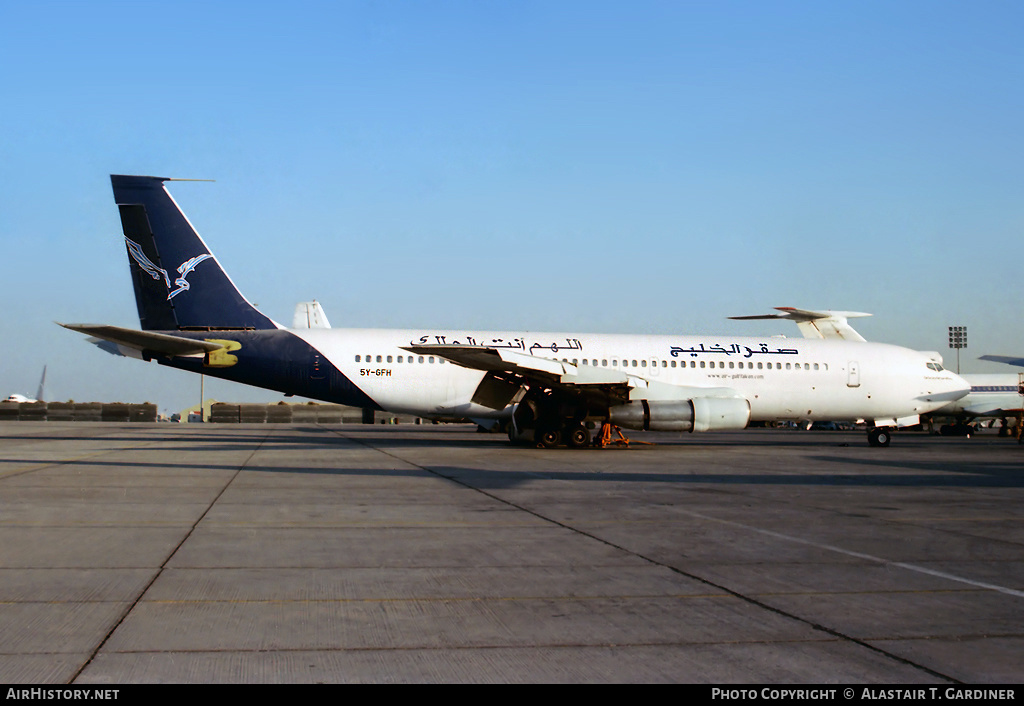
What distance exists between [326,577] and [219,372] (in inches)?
712

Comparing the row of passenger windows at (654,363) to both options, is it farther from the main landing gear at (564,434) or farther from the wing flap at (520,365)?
the main landing gear at (564,434)

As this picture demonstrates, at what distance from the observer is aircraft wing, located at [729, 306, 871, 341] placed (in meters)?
39.3

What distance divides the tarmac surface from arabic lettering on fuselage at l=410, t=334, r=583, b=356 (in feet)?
37.9

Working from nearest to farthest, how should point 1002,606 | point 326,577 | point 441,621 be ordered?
point 441,621
point 1002,606
point 326,577

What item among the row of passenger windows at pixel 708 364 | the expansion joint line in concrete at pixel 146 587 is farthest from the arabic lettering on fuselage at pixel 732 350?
the expansion joint line in concrete at pixel 146 587

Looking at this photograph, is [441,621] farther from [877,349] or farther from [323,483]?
[877,349]

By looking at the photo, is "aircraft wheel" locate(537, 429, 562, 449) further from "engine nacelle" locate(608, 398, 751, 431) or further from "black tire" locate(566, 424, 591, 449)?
"engine nacelle" locate(608, 398, 751, 431)

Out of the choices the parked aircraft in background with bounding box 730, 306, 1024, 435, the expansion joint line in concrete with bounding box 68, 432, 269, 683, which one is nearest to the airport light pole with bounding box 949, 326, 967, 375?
the parked aircraft in background with bounding box 730, 306, 1024, 435

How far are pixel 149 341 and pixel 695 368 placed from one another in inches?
596

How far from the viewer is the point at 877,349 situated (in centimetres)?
2688

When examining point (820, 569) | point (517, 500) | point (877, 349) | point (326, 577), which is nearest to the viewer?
point (326, 577)

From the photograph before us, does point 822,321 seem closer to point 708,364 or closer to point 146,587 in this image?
point 708,364

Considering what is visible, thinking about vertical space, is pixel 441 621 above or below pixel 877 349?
below
